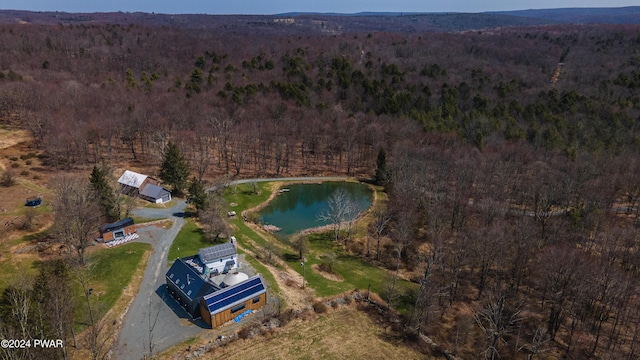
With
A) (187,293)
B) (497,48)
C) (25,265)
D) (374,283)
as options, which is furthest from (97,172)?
(497,48)

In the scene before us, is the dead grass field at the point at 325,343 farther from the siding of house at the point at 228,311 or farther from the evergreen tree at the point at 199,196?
the evergreen tree at the point at 199,196

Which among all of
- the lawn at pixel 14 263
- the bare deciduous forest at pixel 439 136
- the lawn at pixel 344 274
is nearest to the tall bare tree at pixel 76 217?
the lawn at pixel 14 263

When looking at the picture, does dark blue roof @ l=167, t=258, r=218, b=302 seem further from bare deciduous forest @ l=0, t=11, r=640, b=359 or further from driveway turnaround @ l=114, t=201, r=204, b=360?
bare deciduous forest @ l=0, t=11, r=640, b=359

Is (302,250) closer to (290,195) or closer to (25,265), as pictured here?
(290,195)

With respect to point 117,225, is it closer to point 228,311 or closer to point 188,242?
point 188,242

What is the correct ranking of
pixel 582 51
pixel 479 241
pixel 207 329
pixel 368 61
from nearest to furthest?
pixel 207 329, pixel 479 241, pixel 368 61, pixel 582 51

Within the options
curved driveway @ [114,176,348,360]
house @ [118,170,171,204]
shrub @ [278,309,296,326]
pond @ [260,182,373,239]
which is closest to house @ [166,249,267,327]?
curved driveway @ [114,176,348,360]
